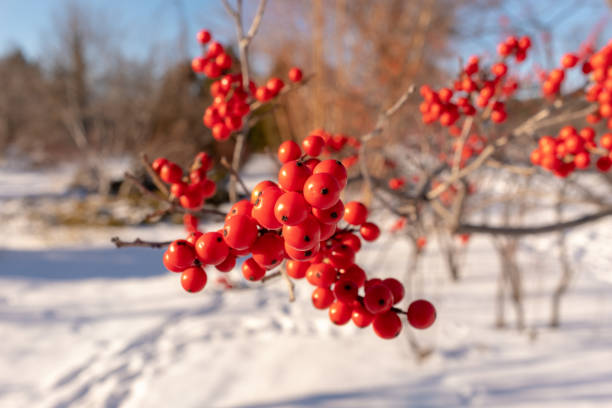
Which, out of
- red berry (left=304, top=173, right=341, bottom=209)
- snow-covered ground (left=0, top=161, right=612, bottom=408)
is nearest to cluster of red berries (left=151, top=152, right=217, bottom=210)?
red berry (left=304, top=173, right=341, bottom=209)

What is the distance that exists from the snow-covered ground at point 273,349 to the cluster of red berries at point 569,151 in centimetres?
147

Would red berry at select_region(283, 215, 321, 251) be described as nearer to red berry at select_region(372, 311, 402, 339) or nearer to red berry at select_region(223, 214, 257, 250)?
red berry at select_region(223, 214, 257, 250)

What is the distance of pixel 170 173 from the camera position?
926 mm

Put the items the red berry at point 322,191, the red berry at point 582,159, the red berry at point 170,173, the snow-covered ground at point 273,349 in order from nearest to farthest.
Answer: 1. the red berry at point 322,191
2. the red berry at point 170,173
3. the red berry at point 582,159
4. the snow-covered ground at point 273,349

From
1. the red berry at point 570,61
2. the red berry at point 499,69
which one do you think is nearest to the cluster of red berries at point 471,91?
the red berry at point 499,69

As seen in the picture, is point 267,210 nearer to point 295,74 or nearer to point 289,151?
point 289,151

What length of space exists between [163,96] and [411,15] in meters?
7.62

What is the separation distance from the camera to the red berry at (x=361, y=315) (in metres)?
0.69

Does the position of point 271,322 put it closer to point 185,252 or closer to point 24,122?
point 185,252

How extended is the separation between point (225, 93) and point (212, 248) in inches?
27.8

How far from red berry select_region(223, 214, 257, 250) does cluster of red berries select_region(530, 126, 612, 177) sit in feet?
3.48

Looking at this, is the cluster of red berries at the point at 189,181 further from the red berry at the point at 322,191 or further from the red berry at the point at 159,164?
the red berry at the point at 322,191

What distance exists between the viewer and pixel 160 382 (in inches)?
98.1

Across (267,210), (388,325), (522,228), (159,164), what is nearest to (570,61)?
(522,228)
